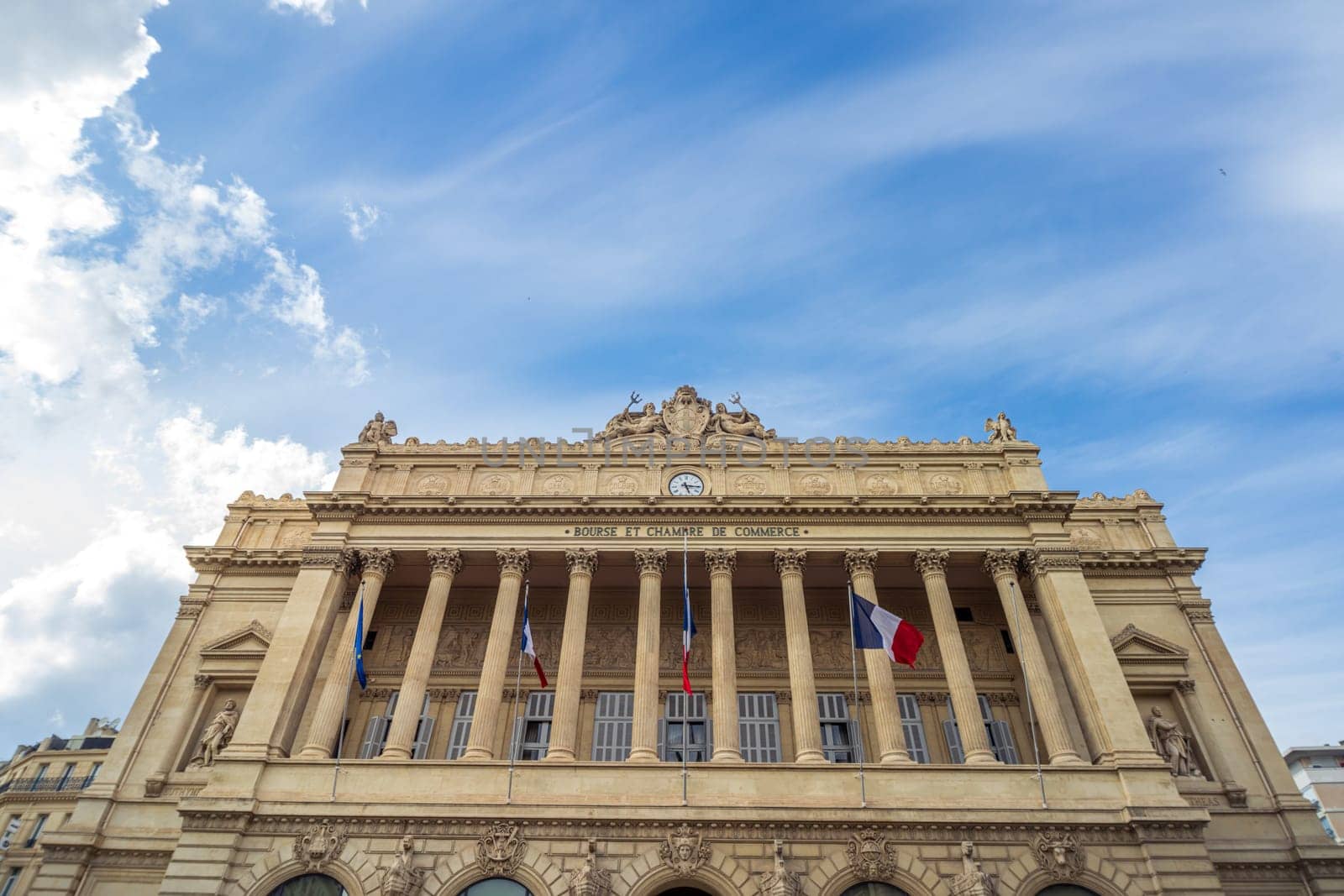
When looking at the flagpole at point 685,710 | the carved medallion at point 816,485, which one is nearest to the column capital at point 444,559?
the flagpole at point 685,710

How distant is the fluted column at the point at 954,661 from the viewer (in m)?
24.0

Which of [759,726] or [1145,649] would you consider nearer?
[759,726]

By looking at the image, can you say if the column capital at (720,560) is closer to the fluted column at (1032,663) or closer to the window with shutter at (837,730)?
the window with shutter at (837,730)

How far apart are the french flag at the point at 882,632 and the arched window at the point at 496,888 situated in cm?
1062

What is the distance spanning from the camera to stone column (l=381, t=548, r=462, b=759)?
80.0 feet

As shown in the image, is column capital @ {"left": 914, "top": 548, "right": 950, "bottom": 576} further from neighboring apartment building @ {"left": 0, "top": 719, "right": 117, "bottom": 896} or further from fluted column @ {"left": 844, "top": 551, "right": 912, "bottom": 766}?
neighboring apartment building @ {"left": 0, "top": 719, "right": 117, "bottom": 896}

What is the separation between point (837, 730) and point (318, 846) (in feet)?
49.0

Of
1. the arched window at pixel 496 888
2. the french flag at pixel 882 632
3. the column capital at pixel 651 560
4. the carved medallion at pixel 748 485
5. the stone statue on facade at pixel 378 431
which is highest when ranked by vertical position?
the stone statue on facade at pixel 378 431

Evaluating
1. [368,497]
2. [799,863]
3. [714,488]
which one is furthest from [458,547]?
[799,863]

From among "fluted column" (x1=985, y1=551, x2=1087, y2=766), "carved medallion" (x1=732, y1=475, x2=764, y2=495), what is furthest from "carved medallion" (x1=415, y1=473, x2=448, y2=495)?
"fluted column" (x1=985, y1=551, x2=1087, y2=766)

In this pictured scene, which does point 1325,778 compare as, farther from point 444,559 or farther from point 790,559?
point 444,559

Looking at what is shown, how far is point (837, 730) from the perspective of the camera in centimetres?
2678

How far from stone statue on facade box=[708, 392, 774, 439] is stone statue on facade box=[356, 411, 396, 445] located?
38.8ft

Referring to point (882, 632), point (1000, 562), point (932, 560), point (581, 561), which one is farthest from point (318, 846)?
point (1000, 562)
